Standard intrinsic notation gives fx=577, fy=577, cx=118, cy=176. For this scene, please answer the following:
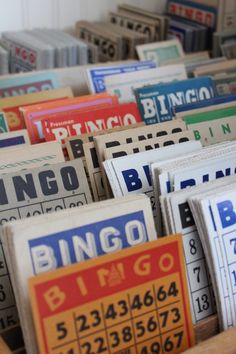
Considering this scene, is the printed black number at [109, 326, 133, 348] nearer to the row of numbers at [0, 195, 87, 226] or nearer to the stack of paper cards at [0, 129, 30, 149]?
the row of numbers at [0, 195, 87, 226]

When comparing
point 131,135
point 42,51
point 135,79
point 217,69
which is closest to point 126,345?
point 131,135

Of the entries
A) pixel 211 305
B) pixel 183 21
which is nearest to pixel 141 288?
pixel 211 305

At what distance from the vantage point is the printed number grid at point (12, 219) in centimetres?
97

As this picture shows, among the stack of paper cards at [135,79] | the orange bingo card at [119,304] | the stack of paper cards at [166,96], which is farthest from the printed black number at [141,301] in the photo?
the stack of paper cards at [135,79]

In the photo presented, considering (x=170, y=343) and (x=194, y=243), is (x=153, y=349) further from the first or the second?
(x=194, y=243)

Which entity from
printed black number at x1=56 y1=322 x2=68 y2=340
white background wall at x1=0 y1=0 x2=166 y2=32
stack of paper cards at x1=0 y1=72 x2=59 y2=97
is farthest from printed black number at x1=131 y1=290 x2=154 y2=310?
white background wall at x1=0 y1=0 x2=166 y2=32

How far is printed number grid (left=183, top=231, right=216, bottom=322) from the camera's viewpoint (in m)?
0.97

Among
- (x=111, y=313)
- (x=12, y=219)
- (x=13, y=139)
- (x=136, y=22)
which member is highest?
(x=136, y=22)

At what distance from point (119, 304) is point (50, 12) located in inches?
64.4

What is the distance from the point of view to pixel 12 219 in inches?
39.4

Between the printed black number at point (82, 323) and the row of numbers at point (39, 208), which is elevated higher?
the row of numbers at point (39, 208)

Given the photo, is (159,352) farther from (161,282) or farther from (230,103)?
(230,103)

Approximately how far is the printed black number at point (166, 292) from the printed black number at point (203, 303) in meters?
0.11

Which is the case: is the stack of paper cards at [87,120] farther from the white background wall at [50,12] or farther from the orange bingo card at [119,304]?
the white background wall at [50,12]
